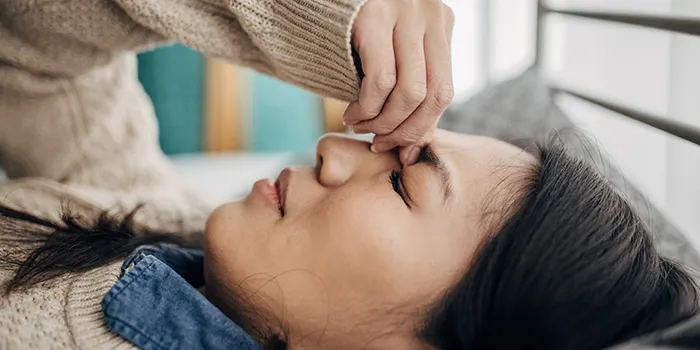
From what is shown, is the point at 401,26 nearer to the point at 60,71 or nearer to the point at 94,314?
the point at 94,314

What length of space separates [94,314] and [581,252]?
556mm

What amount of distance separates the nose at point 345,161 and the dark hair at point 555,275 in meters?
0.17

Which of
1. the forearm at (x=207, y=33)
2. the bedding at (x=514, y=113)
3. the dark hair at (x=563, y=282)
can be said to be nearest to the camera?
the dark hair at (x=563, y=282)

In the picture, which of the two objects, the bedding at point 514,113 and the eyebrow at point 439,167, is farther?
the bedding at point 514,113

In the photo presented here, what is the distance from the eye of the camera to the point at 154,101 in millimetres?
2533

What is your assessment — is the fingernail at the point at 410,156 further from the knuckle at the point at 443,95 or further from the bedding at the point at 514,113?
the bedding at the point at 514,113

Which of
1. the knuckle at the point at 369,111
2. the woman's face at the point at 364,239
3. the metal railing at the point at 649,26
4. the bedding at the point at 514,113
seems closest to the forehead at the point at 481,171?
the woman's face at the point at 364,239

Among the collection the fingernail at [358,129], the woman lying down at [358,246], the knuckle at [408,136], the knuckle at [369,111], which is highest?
the knuckle at [369,111]

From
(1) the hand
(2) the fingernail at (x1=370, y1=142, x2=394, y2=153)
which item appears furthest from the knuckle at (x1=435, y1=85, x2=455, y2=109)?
(2) the fingernail at (x1=370, y1=142, x2=394, y2=153)

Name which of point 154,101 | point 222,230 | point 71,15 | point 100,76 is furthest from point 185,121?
point 222,230

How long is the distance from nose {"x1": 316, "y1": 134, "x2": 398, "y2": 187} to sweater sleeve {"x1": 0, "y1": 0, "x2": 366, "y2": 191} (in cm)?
7

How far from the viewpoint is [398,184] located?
0.85 m

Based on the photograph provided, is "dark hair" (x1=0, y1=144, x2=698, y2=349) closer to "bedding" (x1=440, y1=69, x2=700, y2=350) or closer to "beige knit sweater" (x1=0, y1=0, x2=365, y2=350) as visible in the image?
"beige knit sweater" (x1=0, y1=0, x2=365, y2=350)

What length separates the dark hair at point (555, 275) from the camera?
0.75m
